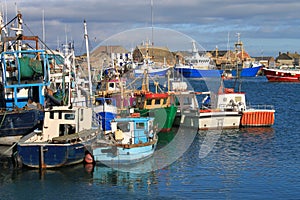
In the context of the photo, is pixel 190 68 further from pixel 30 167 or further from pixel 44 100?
pixel 30 167

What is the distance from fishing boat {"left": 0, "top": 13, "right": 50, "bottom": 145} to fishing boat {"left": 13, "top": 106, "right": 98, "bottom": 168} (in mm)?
3709

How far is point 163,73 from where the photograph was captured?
143 meters

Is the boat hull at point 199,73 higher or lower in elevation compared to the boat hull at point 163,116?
higher

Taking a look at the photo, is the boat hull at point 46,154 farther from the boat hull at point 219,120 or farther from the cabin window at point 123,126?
the boat hull at point 219,120

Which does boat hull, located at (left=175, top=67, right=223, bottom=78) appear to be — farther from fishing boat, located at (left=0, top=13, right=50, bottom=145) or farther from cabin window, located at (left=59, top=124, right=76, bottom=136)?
cabin window, located at (left=59, top=124, right=76, bottom=136)

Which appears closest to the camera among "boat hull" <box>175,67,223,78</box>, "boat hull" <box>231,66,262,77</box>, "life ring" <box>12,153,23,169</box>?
"life ring" <box>12,153,23,169</box>

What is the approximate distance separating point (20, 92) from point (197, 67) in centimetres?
12165

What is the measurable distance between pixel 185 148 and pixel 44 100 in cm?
1122

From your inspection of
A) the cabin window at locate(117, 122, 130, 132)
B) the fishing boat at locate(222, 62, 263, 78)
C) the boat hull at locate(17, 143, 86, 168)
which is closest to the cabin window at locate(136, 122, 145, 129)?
the cabin window at locate(117, 122, 130, 132)

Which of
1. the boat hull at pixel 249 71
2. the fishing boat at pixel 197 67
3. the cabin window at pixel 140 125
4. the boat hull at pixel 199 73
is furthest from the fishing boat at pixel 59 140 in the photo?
the boat hull at pixel 249 71

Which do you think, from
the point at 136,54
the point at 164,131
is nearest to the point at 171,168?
the point at 164,131

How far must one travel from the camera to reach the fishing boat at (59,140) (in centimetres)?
2970

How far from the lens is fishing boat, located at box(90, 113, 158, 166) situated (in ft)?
101

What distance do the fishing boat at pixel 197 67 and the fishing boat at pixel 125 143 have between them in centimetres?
12168
